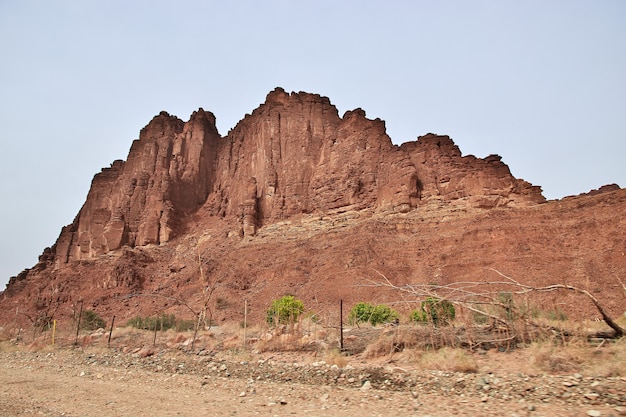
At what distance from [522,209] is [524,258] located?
8392 millimetres

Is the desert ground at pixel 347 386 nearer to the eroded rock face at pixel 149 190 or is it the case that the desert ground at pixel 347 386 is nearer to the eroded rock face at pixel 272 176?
the eroded rock face at pixel 272 176

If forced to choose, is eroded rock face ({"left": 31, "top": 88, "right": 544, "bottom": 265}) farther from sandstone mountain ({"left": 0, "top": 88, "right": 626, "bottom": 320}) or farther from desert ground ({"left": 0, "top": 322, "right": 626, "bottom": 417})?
desert ground ({"left": 0, "top": 322, "right": 626, "bottom": 417})

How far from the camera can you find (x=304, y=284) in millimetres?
44281

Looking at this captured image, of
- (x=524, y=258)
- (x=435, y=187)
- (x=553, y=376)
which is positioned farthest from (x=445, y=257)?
(x=553, y=376)

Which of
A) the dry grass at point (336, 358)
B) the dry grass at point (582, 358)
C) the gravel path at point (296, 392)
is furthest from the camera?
the dry grass at point (336, 358)

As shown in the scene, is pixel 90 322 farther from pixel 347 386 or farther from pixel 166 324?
pixel 347 386

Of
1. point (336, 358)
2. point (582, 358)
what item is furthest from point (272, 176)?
point (582, 358)

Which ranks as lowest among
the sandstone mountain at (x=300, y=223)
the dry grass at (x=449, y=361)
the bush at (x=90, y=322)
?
the bush at (x=90, y=322)

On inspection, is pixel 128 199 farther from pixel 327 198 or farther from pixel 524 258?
pixel 524 258

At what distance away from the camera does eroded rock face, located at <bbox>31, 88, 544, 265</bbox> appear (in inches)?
2090

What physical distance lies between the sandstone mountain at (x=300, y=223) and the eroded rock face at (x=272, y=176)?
258mm

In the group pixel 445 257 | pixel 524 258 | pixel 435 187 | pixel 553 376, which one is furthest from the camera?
pixel 435 187

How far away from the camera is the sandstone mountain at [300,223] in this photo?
38750mm

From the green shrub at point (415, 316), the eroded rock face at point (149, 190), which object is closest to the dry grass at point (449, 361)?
the green shrub at point (415, 316)
